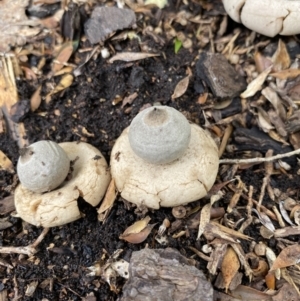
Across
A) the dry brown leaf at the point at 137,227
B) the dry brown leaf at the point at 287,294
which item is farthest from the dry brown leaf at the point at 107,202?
the dry brown leaf at the point at 287,294

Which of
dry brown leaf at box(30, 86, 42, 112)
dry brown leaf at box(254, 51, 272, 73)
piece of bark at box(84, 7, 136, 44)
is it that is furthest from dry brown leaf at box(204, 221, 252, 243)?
piece of bark at box(84, 7, 136, 44)

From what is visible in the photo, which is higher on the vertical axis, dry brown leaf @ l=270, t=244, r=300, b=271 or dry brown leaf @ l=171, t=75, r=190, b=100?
dry brown leaf @ l=171, t=75, r=190, b=100

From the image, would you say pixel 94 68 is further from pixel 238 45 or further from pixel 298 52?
pixel 298 52

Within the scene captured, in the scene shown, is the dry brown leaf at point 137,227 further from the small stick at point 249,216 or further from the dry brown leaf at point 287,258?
the dry brown leaf at point 287,258

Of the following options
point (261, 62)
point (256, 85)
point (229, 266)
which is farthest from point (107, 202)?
point (261, 62)

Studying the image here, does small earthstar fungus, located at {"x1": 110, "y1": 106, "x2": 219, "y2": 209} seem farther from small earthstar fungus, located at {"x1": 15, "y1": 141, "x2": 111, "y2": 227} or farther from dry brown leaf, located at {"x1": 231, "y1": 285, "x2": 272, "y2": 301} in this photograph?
dry brown leaf, located at {"x1": 231, "y1": 285, "x2": 272, "y2": 301}

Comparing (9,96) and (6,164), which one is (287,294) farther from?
(9,96)
